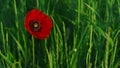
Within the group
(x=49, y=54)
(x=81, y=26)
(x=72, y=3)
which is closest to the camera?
(x=49, y=54)

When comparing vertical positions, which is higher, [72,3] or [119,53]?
[72,3]

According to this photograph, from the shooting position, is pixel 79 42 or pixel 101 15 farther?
pixel 101 15

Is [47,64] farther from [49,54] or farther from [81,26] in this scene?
[81,26]

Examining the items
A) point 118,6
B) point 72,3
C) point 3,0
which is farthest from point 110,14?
point 3,0
